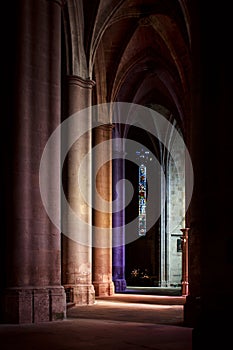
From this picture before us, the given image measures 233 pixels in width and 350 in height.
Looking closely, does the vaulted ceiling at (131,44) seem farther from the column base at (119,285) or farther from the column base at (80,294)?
the column base at (119,285)

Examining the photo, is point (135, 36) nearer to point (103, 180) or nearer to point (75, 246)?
point (103, 180)

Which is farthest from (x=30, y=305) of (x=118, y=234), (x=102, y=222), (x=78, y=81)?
(x=118, y=234)

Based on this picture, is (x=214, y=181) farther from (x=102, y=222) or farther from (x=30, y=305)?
(x=102, y=222)

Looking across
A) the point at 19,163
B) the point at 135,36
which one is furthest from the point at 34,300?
the point at 135,36

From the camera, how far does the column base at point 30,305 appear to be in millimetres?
11797

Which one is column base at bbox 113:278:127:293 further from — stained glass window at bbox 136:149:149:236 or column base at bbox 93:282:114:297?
stained glass window at bbox 136:149:149:236

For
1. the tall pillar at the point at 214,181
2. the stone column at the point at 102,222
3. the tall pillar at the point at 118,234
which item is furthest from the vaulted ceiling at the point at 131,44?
the tall pillar at the point at 214,181

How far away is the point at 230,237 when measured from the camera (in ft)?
21.3

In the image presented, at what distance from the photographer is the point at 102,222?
2328cm

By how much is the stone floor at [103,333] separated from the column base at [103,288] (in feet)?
26.9

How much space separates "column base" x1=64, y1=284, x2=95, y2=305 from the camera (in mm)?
17500

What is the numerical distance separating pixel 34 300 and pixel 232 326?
6578 mm

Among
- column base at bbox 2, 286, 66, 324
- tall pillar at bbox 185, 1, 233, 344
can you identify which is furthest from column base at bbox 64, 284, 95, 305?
tall pillar at bbox 185, 1, 233, 344

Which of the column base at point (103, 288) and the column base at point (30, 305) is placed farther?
the column base at point (103, 288)
